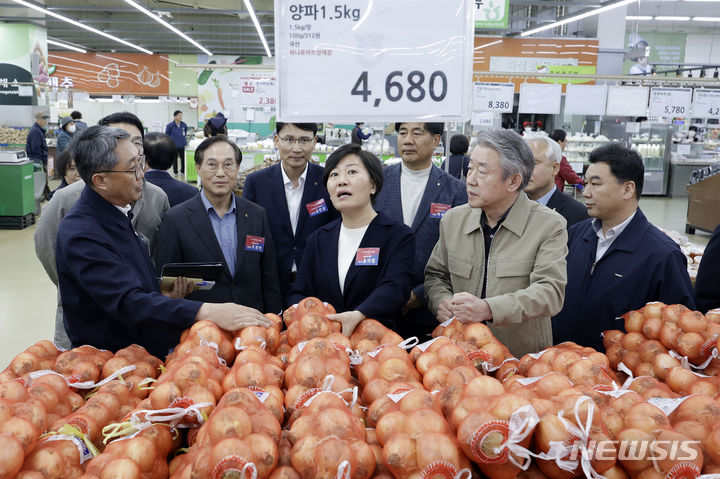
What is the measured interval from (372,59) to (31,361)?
1643mm

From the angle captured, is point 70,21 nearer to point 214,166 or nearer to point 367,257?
point 214,166

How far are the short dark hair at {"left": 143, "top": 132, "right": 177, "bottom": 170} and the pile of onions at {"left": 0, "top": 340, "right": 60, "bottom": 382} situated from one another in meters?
2.17

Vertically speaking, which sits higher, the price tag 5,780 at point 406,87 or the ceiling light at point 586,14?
the ceiling light at point 586,14

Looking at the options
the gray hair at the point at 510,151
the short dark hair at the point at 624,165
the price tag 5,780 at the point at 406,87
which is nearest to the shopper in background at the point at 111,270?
the price tag 5,780 at the point at 406,87

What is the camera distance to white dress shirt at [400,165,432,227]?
319 centimetres

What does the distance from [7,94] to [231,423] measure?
1753 cm

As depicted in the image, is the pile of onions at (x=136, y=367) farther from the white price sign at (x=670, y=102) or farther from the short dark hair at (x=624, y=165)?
the white price sign at (x=670, y=102)

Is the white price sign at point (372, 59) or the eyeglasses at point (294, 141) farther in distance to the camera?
the eyeglasses at point (294, 141)

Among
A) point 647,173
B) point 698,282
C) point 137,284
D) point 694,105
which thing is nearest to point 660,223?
point 694,105

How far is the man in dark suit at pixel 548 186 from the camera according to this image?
3.78m

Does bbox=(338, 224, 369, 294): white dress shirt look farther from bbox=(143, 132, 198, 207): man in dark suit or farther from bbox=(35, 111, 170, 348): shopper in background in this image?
bbox=(143, 132, 198, 207): man in dark suit

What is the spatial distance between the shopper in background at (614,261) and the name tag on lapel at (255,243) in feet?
5.15

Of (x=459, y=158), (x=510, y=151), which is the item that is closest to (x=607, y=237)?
(x=510, y=151)

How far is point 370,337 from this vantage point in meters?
2.01
